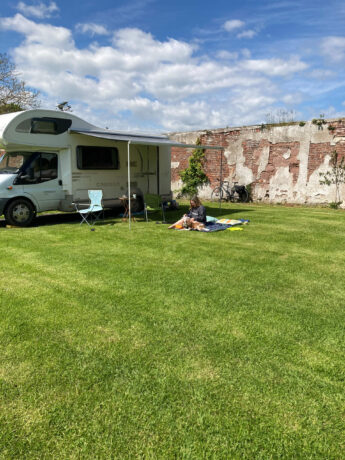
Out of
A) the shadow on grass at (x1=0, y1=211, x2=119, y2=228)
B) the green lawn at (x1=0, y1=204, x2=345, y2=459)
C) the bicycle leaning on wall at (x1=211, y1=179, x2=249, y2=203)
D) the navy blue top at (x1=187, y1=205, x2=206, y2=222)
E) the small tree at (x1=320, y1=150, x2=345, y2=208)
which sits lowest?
the green lawn at (x1=0, y1=204, x2=345, y2=459)

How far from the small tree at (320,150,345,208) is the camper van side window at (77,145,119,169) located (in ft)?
22.8

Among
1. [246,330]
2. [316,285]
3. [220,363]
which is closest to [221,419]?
[220,363]

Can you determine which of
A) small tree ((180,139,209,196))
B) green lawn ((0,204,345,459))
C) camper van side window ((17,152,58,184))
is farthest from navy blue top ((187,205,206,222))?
small tree ((180,139,209,196))

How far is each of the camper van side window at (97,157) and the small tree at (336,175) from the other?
6.94 m

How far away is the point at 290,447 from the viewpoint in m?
1.75

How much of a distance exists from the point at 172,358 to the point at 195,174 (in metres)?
12.7

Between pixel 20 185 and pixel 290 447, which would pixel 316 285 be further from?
pixel 20 185

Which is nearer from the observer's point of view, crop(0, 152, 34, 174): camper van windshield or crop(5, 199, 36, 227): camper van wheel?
crop(5, 199, 36, 227): camper van wheel

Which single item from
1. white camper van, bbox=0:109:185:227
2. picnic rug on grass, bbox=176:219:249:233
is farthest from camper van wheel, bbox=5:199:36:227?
picnic rug on grass, bbox=176:219:249:233

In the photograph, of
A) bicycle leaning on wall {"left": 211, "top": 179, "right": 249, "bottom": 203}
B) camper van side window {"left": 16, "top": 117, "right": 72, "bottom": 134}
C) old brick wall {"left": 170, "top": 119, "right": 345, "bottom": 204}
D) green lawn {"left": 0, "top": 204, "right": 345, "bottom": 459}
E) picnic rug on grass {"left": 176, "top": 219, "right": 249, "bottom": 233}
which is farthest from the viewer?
bicycle leaning on wall {"left": 211, "top": 179, "right": 249, "bottom": 203}

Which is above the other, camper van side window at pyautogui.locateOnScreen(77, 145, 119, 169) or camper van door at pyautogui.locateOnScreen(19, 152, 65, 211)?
camper van side window at pyautogui.locateOnScreen(77, 145, 119, 169)

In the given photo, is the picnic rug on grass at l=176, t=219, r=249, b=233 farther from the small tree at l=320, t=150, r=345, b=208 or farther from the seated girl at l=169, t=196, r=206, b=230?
the small tree at l=320, t=150, r=345, b=208

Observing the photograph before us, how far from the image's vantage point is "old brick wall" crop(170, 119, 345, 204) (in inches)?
452

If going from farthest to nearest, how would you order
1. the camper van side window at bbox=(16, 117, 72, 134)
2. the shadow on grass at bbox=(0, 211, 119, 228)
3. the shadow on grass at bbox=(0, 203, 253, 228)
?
the shadow on grass at bbox=(0, 203, 253, 228) < the shadow on grass at bbox=(0, 211, 119, 228) < the camper van side window at bbox=(16, 117, 72, 134)
